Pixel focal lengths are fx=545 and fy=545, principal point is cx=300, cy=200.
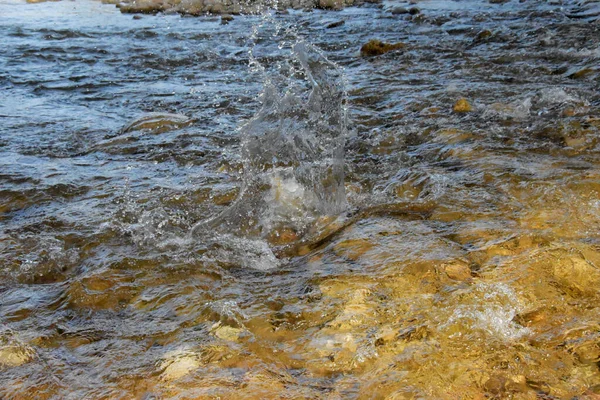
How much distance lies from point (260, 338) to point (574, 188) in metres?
2.20

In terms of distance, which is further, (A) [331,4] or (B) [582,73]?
(A) [331,4]

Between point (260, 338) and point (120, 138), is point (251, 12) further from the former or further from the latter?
point (260, 338)

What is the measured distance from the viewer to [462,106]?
5062 mm

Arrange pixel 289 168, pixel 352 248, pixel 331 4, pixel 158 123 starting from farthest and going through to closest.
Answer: pixel 331 4 < pixel 158 123 < pixel 289 168 < pixel 352 248

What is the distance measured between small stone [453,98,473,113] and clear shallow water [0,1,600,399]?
0.13 metres

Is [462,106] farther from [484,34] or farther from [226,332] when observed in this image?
[226,332]

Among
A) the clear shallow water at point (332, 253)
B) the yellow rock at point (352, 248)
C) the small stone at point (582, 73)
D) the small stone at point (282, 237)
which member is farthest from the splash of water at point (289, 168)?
the small stone at point (582, 73)

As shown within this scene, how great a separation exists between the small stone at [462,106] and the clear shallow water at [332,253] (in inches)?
5.2

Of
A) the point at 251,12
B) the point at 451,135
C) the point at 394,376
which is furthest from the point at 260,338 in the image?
the point at 251,12

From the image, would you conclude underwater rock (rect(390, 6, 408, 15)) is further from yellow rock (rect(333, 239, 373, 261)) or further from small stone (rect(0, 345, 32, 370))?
small stone (rect(0, 345, 32, 370))

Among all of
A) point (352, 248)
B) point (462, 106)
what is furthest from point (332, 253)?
point (462, 106)

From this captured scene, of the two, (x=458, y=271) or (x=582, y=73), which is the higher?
(x=582, y=73)

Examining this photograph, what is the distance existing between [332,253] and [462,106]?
266cm

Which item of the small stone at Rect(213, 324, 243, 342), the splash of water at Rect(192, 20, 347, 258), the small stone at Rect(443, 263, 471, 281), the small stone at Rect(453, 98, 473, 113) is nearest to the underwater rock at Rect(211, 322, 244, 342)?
the small stone at Rect(213, 324, 243, 342)
